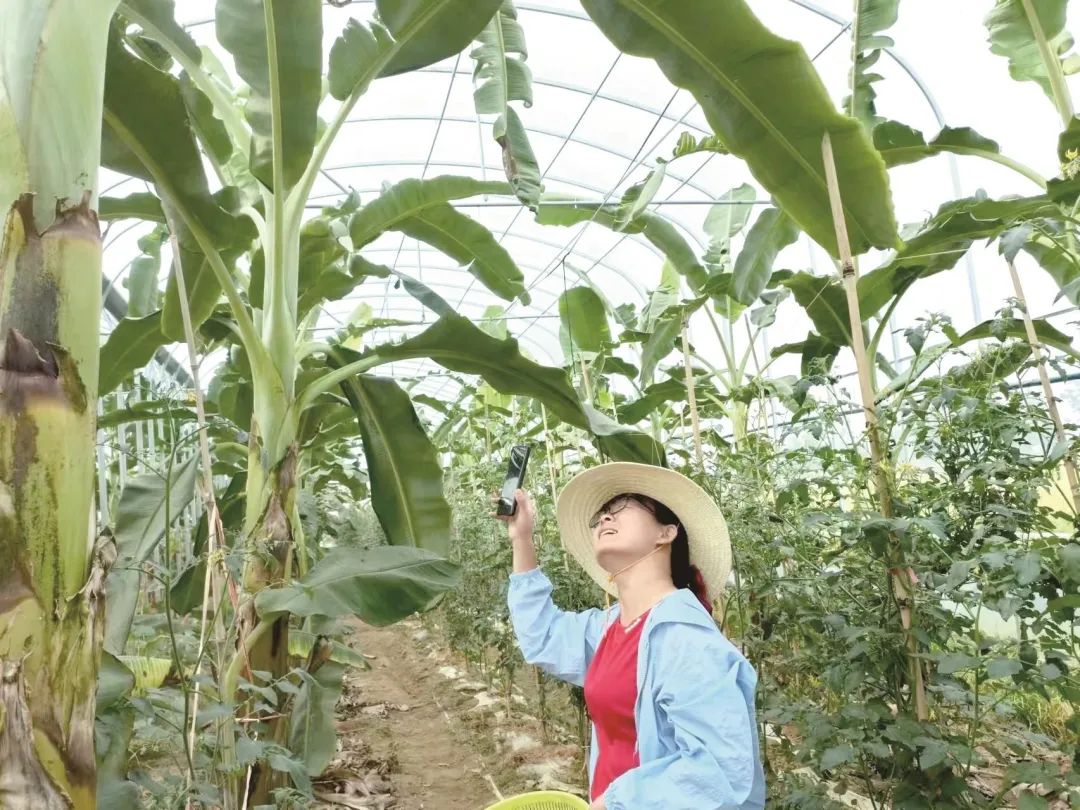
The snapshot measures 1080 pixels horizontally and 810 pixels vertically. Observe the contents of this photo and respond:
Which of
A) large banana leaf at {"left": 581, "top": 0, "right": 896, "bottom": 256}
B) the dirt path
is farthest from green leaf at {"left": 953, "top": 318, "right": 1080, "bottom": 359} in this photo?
the dirt path

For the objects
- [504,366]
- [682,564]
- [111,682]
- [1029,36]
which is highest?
[1029,36]

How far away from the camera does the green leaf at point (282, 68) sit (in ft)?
7.28

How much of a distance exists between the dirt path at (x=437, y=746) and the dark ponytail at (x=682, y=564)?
6.70 feet

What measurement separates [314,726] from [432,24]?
90.9 inches

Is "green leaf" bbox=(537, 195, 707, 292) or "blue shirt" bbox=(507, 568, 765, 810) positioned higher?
"green leaf" bbox=(537, 195, 707, 292)

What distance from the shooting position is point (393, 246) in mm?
14281

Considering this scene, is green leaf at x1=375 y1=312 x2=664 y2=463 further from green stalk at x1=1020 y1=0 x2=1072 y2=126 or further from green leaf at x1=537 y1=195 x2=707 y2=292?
green stalk at x1=1020 y1=0 x2=1072 y2=126

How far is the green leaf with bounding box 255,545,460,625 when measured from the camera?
87.7 inches

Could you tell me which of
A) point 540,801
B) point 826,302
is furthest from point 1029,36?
point 540,801

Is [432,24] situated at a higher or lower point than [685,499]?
higher

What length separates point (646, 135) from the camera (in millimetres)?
9156

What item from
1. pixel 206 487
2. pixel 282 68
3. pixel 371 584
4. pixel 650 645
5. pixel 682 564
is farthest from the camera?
pixel 371 584

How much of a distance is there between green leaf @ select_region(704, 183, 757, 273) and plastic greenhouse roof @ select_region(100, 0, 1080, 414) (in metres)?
0.85

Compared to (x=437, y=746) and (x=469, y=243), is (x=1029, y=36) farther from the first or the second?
(x=437, y=746)
